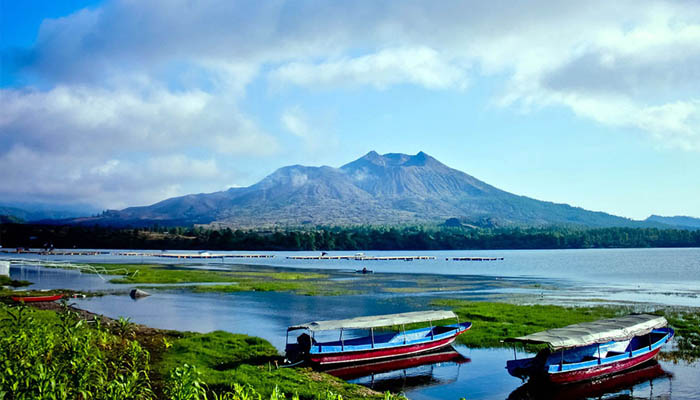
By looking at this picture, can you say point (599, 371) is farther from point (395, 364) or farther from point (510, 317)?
point (510, 317)

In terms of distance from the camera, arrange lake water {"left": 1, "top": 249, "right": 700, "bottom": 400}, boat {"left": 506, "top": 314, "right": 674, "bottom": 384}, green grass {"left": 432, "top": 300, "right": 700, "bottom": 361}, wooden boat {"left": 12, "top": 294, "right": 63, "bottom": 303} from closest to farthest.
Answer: lake water {"left": 1, "top": 249, "right": 700, "bottom": 400} < boat {"left": 506, "top": 314, "right": 674, "bottom": 384} < green grass {"left": 432, "top": 300, "right": 700, "bottom": 361} < wooden boat {"left": 12, "top": 294, "right": 63, "bottom": 303}

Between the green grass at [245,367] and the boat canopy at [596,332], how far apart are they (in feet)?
31.0

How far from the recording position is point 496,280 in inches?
3713

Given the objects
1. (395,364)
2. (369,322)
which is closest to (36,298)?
(369,322)

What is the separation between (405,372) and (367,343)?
107 inches

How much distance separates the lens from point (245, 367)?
1059 inches

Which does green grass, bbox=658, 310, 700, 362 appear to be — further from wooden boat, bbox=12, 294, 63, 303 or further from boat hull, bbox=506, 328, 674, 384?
wooden boat, bbox=12, 294, 63, 303

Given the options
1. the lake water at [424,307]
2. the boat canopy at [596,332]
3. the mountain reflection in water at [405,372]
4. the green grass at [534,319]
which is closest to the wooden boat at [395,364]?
the mountain reflection in water at [405,372]

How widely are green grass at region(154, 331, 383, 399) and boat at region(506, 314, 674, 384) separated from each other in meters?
8.81

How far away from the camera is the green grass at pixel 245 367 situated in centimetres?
2373

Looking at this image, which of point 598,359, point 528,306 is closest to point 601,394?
point 598,359

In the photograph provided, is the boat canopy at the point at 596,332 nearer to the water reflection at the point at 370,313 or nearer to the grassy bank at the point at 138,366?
the water reflection at the point at 370,313

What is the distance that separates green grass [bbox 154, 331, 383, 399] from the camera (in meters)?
23.7

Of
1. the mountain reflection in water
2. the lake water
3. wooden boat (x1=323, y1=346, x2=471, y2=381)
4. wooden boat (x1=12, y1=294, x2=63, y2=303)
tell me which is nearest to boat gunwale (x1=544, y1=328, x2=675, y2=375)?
the lake water
